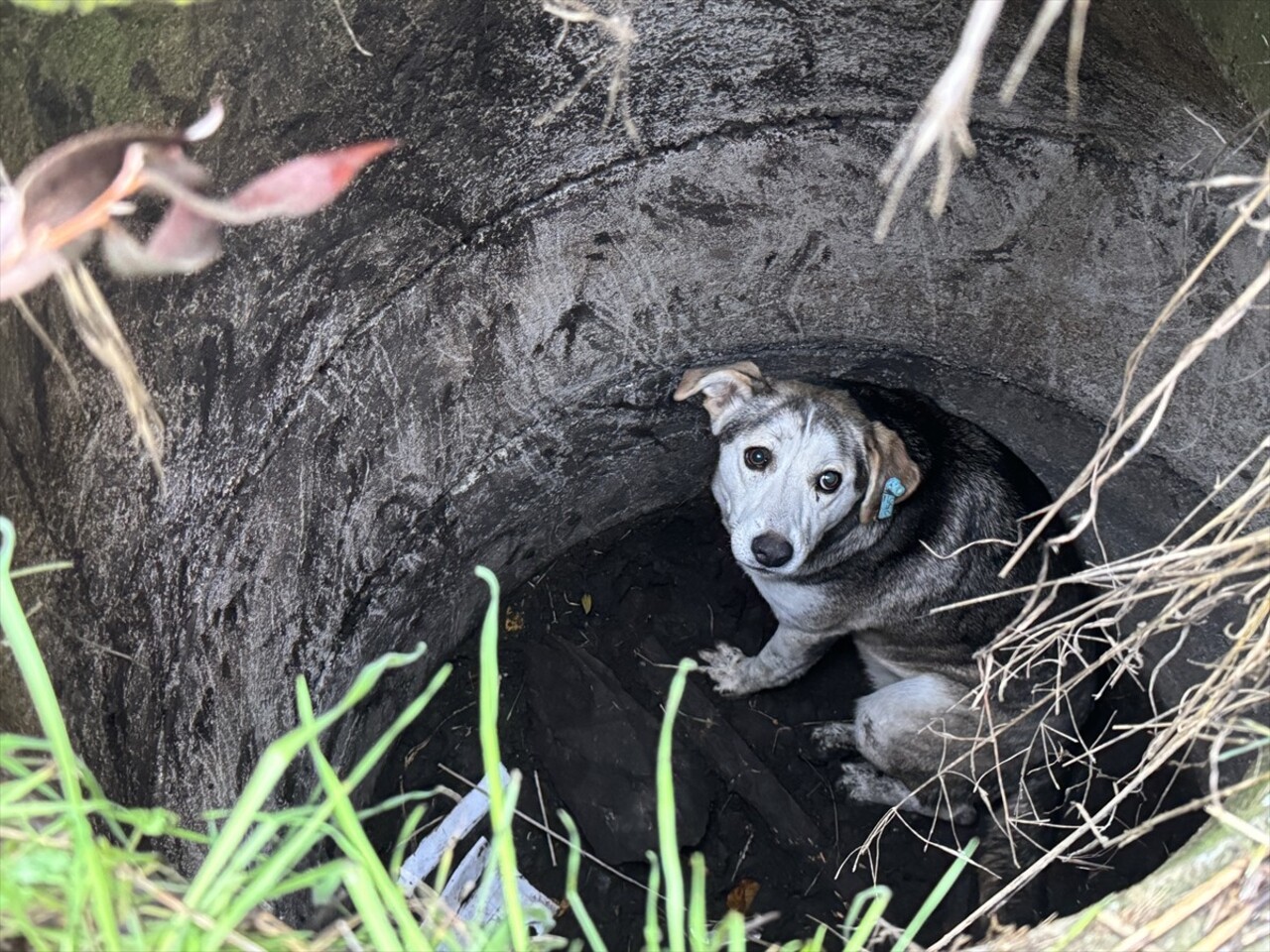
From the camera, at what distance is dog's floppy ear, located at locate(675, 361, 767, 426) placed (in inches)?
126

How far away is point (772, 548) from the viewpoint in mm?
3049

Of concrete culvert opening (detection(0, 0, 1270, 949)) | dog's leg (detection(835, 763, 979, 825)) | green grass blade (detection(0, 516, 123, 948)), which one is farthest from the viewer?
dog's leg (detection(835, 763, 979, 825))

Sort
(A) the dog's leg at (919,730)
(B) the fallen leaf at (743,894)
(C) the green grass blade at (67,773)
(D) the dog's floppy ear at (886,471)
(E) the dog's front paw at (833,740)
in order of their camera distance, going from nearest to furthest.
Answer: (C) the green grass blade at (67,773)
(D) the dog's floppy ear at (886,471)
(A) the dog's leg at (919,730)
(B) the fallen leaf at (743,894)
(E) the dog's front paw at (833,740)

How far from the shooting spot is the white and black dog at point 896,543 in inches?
123

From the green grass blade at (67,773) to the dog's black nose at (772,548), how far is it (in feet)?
6.31

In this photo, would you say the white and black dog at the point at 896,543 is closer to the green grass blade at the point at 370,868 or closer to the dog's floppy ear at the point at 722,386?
the dog's floppy ear at the point at 722,386

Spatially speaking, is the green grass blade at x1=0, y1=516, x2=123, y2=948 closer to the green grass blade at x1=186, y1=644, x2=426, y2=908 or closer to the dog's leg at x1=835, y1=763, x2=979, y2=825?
the green grass blade at x1=186, y1=644, x2=426, y2=908

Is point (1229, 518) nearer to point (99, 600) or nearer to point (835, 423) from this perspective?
point (835, 423)

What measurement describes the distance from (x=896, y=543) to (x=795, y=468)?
0.52 metres

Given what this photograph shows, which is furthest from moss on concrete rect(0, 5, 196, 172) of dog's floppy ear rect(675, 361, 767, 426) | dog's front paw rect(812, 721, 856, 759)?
dog's front paw rect(812, 721, 856, 759)

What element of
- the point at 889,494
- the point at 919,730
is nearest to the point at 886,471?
the point at 889,494

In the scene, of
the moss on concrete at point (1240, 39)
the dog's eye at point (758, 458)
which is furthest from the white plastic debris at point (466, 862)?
the moss on concrete at point (1240, 39)

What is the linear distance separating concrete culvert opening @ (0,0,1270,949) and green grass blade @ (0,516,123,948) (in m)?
0.71

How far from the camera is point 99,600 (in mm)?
2346
